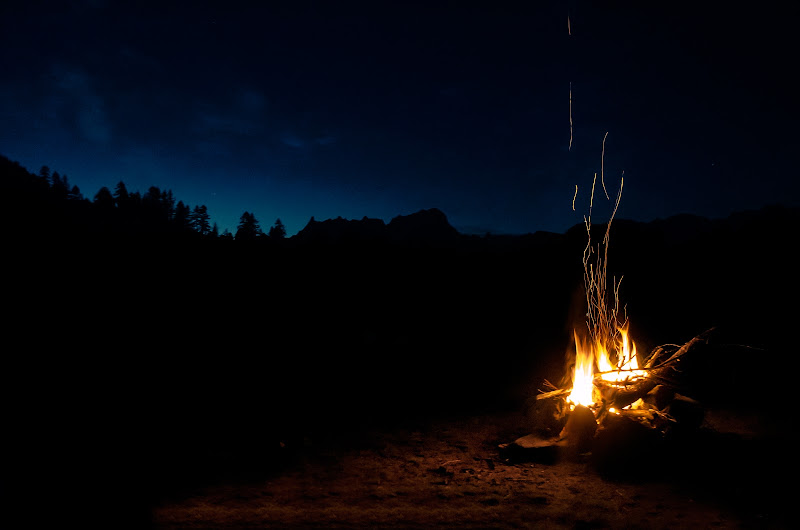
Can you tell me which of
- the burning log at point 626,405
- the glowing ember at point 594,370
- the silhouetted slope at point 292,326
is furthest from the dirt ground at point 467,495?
the glowing ember at point 594,370

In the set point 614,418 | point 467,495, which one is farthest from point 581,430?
point 467,495

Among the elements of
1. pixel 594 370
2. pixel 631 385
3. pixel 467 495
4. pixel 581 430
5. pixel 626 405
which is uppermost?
pixel 594 370

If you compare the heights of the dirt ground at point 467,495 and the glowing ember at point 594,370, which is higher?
the glowing ember at point 594,370

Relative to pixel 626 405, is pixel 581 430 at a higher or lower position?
lower

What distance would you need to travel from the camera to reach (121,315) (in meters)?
11.9

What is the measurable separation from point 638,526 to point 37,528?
576 centimetres

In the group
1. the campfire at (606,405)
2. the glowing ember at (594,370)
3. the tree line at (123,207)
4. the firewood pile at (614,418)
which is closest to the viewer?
the firewood pile at (614,418)

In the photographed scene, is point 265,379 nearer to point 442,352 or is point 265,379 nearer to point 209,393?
point 209,393

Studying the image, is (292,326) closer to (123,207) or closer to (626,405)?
(626,405)

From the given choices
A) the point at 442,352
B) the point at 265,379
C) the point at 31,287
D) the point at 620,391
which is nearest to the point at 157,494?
the point at 265,379

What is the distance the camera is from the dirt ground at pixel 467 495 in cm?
432

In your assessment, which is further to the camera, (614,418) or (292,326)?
(292,326)

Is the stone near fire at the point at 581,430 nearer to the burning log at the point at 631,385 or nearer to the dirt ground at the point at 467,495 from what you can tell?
the dirt ground at the point at 467,495

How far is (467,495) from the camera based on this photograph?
16.3 feet
